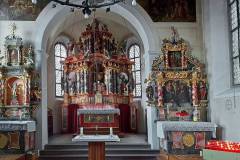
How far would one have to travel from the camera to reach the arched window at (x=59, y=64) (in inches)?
747

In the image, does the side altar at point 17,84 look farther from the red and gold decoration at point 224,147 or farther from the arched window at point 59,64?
the red and gold decoration at point 224,147

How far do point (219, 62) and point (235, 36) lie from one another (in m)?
1.02

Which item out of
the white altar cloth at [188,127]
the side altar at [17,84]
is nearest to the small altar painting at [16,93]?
the side altar at [17,84]

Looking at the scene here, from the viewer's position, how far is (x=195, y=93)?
12.7 metres

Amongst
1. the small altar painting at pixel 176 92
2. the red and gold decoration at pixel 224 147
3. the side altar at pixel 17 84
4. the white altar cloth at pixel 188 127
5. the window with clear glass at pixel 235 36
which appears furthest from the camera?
the small altar painting at pixel 176 92

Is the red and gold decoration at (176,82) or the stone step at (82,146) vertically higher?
the red and gold decoration at (176,82)

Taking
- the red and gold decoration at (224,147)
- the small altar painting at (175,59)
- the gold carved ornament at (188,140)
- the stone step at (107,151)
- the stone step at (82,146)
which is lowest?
the stone step at (107,151)

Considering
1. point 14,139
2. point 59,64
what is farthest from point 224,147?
point 59,64

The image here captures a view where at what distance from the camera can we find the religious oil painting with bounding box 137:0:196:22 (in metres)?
13.5

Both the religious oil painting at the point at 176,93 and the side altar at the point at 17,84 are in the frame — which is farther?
the religious oil painting at the point at 176,93

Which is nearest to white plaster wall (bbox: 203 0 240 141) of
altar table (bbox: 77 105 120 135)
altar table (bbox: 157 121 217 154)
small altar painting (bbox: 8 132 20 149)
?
altar table (bbox: 157 121 217 154)

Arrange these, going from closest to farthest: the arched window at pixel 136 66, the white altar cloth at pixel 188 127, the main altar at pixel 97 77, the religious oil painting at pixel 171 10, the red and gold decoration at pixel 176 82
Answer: the white altar cloth at pixel 188 127 < the red and gold decoration at pixel 176 82 < the religious oil painting at pixel 171 10 < the main altar at pixel 97 77 < the arched window at pixel 136 66

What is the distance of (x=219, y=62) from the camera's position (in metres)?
12.1

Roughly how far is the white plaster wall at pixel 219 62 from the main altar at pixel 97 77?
5.58 m
